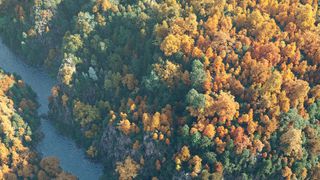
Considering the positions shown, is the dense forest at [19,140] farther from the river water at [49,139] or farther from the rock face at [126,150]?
the rock face at [126,150]

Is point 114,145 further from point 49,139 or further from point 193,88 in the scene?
point 193,88

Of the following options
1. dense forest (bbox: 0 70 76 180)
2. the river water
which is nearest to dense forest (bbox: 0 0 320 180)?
the river water

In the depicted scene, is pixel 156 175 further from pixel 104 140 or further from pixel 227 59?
pixel 227 59

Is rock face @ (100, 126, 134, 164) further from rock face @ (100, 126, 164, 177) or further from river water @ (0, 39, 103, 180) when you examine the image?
river water @ (0, 39, 103, 180)

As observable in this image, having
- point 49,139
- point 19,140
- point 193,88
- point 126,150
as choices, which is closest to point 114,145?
point 126,150

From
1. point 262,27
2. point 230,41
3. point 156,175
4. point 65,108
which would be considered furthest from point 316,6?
point 65,108

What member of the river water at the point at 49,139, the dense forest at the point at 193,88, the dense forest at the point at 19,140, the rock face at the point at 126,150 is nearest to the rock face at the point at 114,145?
the rock face at the point at 126,150
